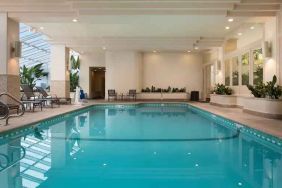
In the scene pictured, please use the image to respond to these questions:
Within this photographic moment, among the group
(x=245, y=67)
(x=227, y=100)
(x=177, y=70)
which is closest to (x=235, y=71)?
(x=245, y=67)

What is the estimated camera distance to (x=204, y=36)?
15859 mm

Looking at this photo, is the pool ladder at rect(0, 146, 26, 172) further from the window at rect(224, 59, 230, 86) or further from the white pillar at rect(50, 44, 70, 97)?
the window at rect(224, 59, 230, 86)

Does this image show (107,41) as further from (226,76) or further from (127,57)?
(226,76)

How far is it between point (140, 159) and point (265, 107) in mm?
6033

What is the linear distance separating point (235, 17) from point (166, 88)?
12.4 metres

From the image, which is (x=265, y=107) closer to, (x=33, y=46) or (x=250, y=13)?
(x=250, y=13)

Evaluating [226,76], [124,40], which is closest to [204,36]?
[226,76]

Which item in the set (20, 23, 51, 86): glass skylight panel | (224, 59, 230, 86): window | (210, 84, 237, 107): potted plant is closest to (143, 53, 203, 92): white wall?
(224, 59, 230, 86): window

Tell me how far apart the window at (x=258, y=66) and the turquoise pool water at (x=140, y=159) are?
541 cm

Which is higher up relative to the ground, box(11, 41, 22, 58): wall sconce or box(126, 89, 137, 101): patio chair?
box(11, 41, 22, 58): wall sconce

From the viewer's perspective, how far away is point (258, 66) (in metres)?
12.7

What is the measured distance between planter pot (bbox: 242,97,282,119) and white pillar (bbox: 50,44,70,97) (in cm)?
1020

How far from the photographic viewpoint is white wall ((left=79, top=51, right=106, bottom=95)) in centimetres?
2384

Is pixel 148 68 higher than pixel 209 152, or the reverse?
pixel 148 68
